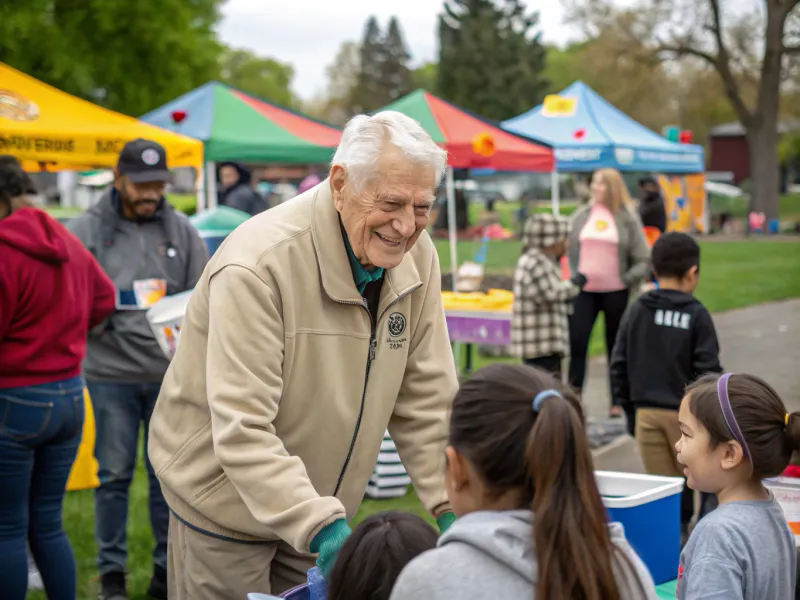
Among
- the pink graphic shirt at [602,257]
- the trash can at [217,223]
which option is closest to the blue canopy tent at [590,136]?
the pink graphic shirt at [602,257]

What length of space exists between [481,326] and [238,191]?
2.78 metres

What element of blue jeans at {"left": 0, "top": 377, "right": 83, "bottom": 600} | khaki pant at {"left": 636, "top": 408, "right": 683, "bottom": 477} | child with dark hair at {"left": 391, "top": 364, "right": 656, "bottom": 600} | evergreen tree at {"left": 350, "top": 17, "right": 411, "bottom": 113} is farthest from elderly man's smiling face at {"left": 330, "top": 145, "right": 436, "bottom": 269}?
evergreen tree at {"left": 350, "top": 17, "right": 411, "bottom": 113}

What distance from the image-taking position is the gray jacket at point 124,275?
445 centimetres

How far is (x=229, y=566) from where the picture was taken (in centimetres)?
262


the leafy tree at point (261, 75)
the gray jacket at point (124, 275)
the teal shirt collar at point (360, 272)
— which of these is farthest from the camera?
the leafy tree at point (261, 75)

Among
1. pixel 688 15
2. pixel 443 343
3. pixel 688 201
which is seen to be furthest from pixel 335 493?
pixel 688 15

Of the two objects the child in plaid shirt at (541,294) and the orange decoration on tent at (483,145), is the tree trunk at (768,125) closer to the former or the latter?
the orange decoration on tent at (483,145)

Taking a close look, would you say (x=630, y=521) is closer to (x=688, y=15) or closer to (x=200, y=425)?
(x=200, y=425)

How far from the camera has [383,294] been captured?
259 cm

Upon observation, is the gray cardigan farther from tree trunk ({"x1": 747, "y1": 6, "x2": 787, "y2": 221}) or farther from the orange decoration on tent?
tree trunk ({"x1": 747, "y1": 6, "x2": 787, "y2": 221})

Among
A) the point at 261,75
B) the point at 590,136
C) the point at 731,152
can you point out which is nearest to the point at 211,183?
the point at 590,136

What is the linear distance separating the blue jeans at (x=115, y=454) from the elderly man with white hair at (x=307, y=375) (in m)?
1.77

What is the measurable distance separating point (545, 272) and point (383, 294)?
502 centimetres

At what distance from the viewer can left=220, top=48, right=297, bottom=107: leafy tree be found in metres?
97.7
